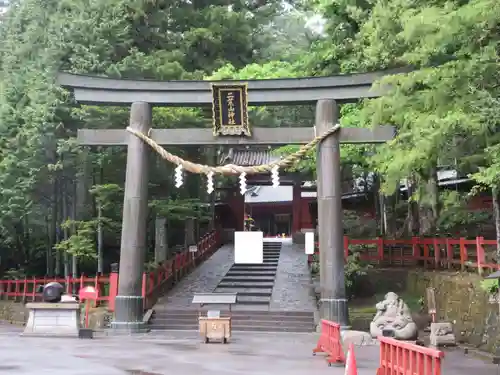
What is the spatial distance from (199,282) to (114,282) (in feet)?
16.5

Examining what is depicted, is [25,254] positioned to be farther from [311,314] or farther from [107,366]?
[107,366]

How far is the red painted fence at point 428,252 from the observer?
649 inches

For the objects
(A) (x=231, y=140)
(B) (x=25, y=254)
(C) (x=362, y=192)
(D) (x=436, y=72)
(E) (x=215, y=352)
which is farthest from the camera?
(C) (x=362, y=192)

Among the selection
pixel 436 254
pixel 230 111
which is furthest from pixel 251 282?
pixel 230 111

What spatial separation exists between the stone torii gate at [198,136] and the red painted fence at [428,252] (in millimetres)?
3535

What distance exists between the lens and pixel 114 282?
1891 centimetres

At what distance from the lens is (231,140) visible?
17.4 m

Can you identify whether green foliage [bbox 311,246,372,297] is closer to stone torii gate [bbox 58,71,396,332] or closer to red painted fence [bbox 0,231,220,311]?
stone torii gate [bbox 58,71,396,332]

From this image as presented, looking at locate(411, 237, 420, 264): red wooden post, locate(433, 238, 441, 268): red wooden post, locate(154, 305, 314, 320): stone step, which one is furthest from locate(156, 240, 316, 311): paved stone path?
locate(433, 238, 441, 268): red wooden post

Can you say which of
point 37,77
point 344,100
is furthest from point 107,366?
point 37,77

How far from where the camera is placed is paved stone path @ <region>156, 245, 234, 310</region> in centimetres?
1992

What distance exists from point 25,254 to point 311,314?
16.1m

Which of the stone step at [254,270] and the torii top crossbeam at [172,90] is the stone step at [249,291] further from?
the torii top crossbeam at [172,90]

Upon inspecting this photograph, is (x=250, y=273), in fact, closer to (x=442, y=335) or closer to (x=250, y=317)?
(x=250, y=317)
